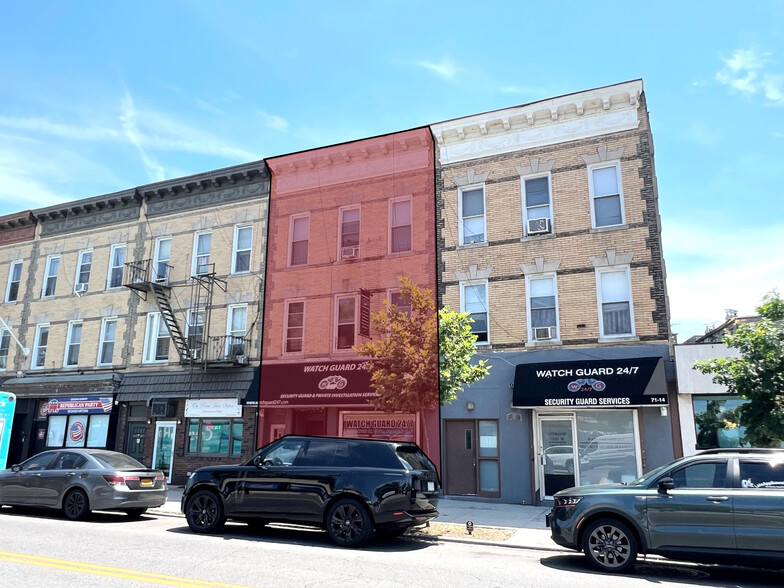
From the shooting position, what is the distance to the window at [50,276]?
80.9 feet

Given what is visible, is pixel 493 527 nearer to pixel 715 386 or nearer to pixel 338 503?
pixel 338 503

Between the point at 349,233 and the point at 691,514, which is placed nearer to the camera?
the point at 691,514

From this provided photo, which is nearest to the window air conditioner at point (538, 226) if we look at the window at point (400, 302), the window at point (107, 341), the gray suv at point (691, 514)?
the window at point (400, 302)

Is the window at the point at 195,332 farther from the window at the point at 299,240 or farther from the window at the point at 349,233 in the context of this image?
the window at the point at 349,233

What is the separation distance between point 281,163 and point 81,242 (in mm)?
10575

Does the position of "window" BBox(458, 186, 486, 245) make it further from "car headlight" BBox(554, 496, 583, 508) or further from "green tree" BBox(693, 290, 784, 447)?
"car headlight" BBox(554, 496, 583, 508)

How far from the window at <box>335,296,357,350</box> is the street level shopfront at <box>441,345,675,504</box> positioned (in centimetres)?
330

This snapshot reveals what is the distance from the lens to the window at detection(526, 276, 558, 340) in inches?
634

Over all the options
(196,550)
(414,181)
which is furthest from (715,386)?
(196,550)

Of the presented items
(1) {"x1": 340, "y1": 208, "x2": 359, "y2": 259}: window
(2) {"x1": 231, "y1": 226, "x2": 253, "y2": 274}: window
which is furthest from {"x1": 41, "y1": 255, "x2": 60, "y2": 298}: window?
(1) {"x1": 340, "y1": 208, "x2": 359, "y2": 259}: window

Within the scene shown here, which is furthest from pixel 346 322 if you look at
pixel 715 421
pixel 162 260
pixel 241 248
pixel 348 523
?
pixel 715 421

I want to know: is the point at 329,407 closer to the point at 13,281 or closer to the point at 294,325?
the point at 294,325

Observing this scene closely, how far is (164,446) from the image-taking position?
20672mm

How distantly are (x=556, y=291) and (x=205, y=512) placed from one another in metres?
10.6
